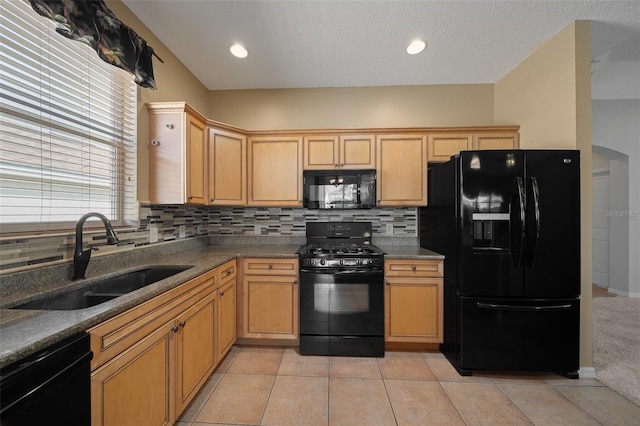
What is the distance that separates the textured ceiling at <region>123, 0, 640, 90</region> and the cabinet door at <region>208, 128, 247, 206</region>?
74 cm

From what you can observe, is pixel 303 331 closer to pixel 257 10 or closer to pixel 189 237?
pixel 189 237

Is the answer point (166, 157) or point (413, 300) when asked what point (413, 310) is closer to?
point (413, 300)

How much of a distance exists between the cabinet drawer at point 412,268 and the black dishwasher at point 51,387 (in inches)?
80.0

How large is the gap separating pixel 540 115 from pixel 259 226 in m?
3.00

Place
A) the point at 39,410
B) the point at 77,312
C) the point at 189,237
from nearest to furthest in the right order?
the point at 39,410 < the point at 77,312 < the point at 189,237

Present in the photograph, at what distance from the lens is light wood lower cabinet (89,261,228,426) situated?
99cm

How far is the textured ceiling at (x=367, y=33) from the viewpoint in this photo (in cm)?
185

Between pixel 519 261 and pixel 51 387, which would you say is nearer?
pixel 51 387

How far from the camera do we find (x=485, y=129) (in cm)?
261

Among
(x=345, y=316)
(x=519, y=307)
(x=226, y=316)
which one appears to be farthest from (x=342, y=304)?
(x=519, y=307)

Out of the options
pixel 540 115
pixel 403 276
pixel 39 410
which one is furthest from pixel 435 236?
pixel 39 410

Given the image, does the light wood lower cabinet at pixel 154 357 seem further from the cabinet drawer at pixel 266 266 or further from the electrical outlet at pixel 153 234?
the electrical outlet at pixel 153 234

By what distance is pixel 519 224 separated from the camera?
6.26ft

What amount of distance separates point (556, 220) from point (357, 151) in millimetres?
1747
